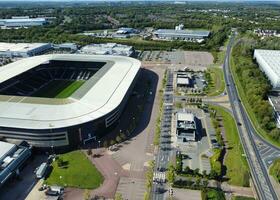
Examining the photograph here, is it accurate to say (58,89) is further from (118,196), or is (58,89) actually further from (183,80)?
(118,196)

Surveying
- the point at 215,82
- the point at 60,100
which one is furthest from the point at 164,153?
the point at 215,82

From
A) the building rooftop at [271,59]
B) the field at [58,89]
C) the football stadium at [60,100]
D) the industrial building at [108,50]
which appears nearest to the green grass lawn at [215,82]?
the building rooftop at [271,59]

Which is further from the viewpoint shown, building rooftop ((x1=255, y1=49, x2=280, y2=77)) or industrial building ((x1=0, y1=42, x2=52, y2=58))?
industrial building ((x1=0, y1=42, x2=52, y2=58))

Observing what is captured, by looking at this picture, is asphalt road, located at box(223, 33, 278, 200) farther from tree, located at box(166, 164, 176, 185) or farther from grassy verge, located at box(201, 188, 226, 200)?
tree, located at box(166, 164, 176, 185)

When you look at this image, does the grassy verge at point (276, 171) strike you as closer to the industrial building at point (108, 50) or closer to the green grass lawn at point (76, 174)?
the green grass lawn at point (76, 174)

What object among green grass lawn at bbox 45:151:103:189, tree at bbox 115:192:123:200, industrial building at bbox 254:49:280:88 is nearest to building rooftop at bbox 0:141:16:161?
green grass lawn at bbox 45:151:103:189

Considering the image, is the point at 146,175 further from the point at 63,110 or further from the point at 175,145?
the point at 63,110

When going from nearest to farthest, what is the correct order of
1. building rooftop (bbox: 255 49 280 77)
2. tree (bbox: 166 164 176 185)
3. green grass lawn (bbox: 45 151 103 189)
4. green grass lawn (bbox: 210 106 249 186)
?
tree (bbox: 166 164 176 185) → green grass lawn (bbox: 45 151 103 189) → green grass lawn (bbox: 210 106 249 186) → building rooftop (bbox: 255 49 280 77)

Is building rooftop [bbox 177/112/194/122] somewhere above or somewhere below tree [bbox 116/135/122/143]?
above
